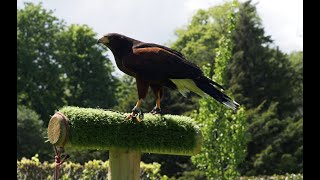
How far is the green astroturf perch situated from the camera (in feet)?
13.7

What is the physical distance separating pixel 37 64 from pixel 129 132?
95.0ft

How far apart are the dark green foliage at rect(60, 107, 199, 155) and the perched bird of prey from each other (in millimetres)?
154

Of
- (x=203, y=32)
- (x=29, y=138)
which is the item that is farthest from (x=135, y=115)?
(x=203, y=32)

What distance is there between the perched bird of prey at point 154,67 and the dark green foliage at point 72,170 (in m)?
6.30

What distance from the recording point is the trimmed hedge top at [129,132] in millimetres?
4207

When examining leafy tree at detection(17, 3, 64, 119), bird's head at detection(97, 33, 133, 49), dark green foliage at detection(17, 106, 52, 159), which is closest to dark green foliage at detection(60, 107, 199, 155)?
bird's head at detection(97, 33, 133, 49)

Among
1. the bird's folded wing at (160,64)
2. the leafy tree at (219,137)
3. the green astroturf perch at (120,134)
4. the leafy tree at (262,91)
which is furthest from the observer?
the leafy tree at (262,91)

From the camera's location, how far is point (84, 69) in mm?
34062

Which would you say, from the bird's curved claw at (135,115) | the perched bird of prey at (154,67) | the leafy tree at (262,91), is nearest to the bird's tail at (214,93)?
the perched bird of prey at (154,67)

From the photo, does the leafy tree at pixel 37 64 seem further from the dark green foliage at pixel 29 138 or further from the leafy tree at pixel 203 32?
the leafy tree at pixel 203 32

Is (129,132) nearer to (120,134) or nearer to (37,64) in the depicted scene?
(120,134)

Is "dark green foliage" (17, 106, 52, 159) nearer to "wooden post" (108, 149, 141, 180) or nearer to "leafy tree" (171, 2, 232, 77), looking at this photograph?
"leafy tree" (171, 2, 232, 77)
